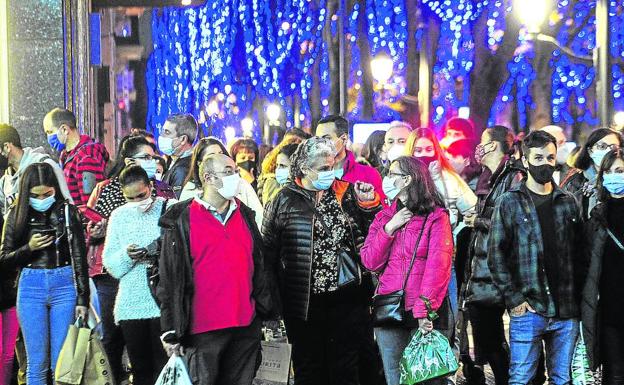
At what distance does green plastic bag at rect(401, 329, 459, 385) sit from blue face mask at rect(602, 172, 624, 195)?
1.70m

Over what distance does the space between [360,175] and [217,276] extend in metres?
2.66

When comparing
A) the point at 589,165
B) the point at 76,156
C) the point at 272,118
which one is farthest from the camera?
the point at 272,118

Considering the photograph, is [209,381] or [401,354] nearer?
[209,381]

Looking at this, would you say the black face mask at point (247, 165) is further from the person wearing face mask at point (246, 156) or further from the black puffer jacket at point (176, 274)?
the black puffer jacket at point (176, 274)

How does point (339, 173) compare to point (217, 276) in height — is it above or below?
above

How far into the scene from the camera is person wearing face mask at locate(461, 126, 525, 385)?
10180 mm

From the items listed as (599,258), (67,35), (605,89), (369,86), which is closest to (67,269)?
(599,258)

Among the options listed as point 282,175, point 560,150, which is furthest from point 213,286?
point 560,150

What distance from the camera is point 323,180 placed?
9.32m

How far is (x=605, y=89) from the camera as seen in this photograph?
1906cm

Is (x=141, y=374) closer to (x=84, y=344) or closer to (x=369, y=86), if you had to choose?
(x=84, y=344)

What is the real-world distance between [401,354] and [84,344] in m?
2.43

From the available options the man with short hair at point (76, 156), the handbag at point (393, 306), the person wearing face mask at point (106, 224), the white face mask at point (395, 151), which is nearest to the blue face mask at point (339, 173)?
the white face mask at point (395, 151)

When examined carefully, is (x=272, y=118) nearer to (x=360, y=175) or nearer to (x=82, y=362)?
(x=360, y=175)
